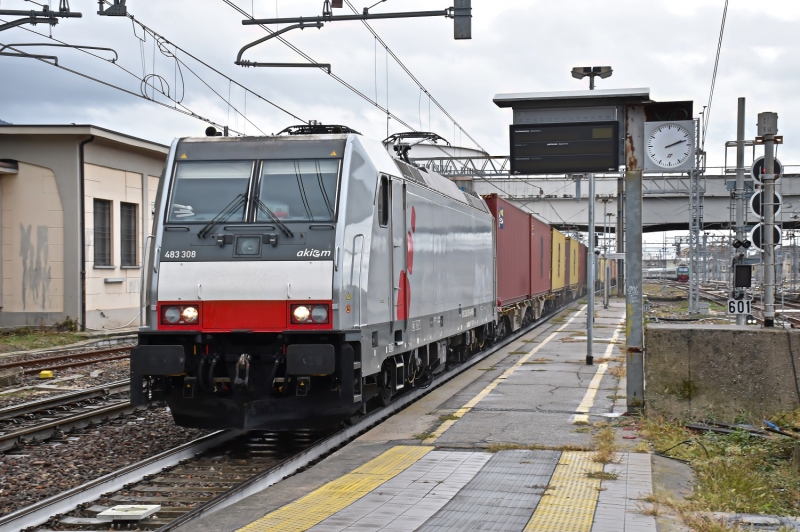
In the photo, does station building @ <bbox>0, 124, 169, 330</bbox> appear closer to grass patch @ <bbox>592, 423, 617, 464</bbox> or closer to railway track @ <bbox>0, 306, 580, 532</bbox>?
railway track @ <bbox>0, 306, 580, 532</bbox>

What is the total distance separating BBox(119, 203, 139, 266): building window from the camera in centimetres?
2738

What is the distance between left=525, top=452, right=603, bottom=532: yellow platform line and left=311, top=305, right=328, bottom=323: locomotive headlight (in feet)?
8.47

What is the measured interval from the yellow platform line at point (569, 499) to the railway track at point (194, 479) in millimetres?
2379

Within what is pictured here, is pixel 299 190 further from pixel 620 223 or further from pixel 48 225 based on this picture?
pixel 620 223

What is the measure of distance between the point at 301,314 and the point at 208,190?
1749mm

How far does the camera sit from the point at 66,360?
18234 mm

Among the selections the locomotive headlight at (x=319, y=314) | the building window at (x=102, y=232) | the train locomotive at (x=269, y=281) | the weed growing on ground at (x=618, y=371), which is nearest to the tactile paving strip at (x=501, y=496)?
the train locomotive at (x=269, y=281)

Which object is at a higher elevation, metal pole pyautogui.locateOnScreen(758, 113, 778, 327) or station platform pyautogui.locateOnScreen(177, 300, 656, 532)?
metal pole pyautogui.locateOnScreen(758, 113, 778, 327)

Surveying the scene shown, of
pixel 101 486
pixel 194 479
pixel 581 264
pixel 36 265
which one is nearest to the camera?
pixel 101 486

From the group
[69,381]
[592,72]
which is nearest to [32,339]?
[69,381]

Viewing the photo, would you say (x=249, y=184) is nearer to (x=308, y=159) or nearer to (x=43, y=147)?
(x=308, y=159)

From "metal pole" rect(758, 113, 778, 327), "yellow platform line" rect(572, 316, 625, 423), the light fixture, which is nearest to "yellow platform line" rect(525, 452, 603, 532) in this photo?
"yellow platform line" rect(572, 316, 625, 423)

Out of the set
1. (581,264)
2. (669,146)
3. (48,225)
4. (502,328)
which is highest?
(669,146)

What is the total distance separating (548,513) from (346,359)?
322 cm
